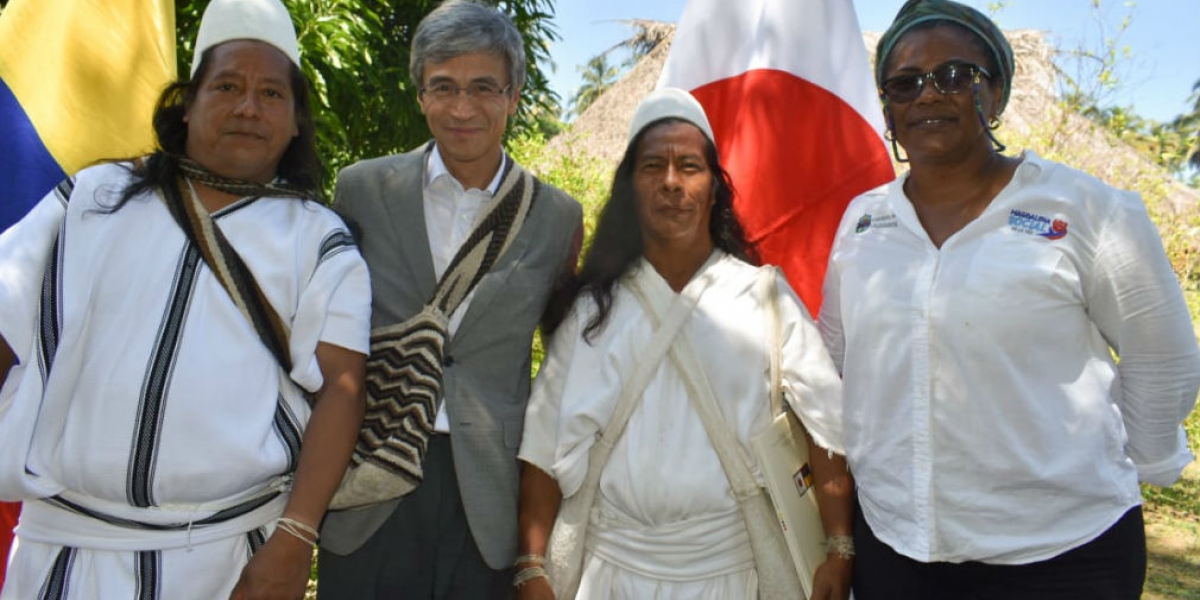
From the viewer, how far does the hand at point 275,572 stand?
2.08 metres

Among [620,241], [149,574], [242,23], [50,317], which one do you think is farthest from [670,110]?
[149,574]

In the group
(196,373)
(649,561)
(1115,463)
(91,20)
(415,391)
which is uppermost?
(91,20)

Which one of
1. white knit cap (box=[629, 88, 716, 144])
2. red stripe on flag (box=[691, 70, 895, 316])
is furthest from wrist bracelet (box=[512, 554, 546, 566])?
red stripe on flag (box=[691, 70, 895, 316])

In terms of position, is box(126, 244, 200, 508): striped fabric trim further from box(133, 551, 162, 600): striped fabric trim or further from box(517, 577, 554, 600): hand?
box(517, 577, 554, 600): hand

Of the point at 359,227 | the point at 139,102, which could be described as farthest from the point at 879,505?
the point at 139,102

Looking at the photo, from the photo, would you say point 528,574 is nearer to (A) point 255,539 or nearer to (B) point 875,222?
(A) point 255,539

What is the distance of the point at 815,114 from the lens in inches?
147

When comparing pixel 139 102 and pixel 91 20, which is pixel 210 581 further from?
pixel 91 20

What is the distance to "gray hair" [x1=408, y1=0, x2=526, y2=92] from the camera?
8.77 ft

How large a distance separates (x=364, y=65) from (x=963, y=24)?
5225 mm

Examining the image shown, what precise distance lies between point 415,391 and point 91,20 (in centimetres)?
192

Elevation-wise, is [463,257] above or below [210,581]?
above

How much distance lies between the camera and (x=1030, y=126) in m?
8.64

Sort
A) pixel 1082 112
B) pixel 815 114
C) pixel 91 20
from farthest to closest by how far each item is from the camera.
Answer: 1. pixel 1082 112
2. pixel 815 114
3. pixel 91 20
